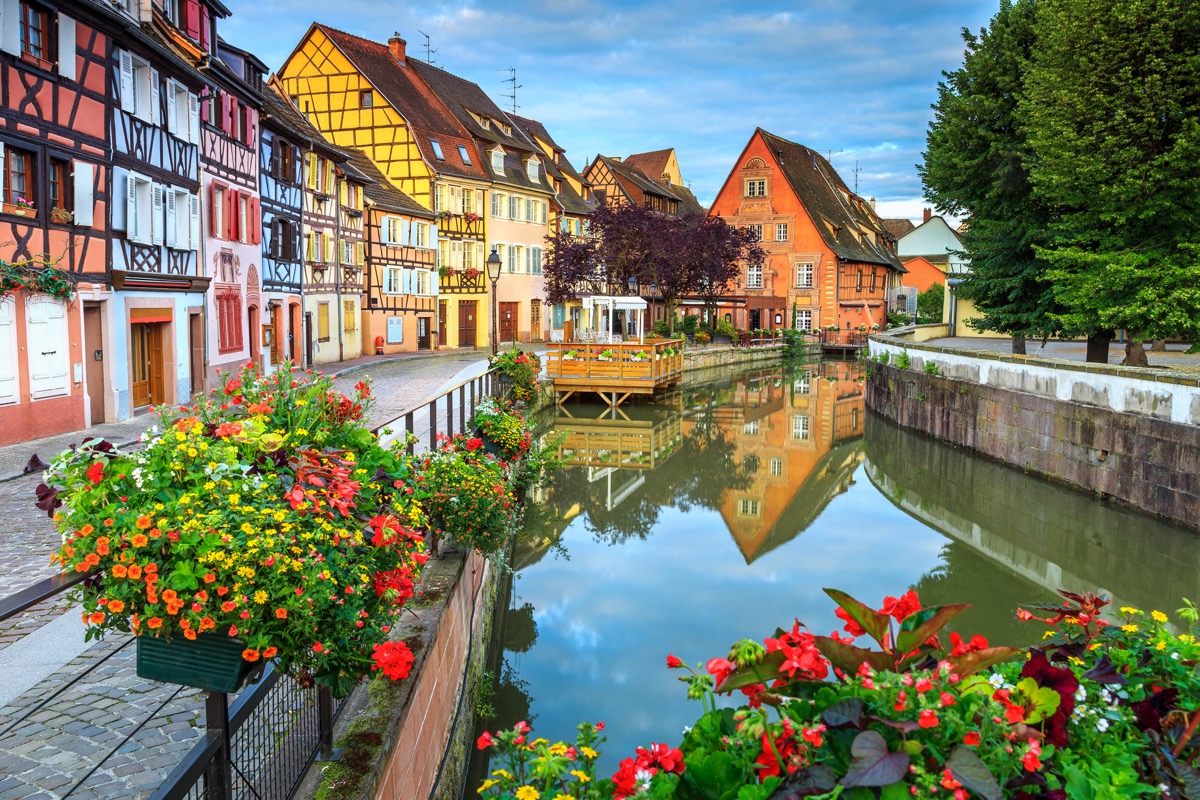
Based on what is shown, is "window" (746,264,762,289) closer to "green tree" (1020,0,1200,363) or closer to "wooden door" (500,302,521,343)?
"wooden door" (500,302,521,343)

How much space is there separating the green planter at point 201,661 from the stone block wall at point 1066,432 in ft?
46.7

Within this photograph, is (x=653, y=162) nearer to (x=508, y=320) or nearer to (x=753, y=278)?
(x=753, y=278)

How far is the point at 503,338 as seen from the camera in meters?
48.9

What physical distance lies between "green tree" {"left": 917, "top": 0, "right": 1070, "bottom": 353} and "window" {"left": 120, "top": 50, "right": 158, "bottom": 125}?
19382mm

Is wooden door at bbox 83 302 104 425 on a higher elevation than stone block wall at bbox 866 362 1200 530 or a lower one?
→ higher

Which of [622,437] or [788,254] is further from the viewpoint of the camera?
[788,254]

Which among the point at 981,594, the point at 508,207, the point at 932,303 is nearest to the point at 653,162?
the point at 932,303

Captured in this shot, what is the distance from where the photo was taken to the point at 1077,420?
17.3m

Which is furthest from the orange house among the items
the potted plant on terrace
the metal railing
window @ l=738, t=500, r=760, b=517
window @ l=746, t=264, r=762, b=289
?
the potted plant on terrace

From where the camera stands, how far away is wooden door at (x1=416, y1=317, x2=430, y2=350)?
142 feet

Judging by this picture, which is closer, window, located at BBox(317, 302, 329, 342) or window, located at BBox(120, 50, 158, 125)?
window, located at BBox(120, 50, 158, 125)

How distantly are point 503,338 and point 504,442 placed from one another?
36696 millimetres

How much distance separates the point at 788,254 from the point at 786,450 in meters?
42.9

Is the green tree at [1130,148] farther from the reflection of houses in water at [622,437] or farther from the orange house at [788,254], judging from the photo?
the orange house at [788,254]
